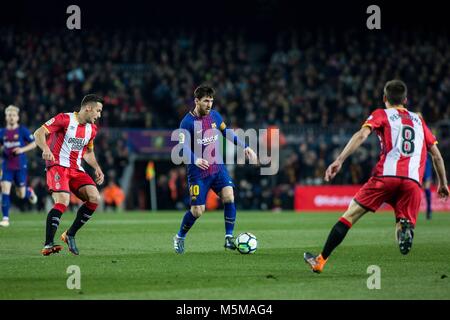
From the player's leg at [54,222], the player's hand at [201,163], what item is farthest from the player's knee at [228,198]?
the player's leg at [54,222]

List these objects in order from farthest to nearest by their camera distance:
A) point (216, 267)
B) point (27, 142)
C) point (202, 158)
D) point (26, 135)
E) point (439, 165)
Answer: point (27, 142), point (26, 135), point (202, 158), point (216, 267), point (439, 165)

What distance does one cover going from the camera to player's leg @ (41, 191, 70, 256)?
38.7ft

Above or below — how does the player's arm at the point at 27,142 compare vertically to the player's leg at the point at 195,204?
above

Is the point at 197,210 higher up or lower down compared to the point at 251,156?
lower down

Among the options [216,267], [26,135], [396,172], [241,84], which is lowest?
[216,267]

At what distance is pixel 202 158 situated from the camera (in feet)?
41.1

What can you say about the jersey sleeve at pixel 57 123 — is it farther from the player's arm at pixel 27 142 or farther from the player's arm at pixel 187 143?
the player's arm at pixel 27 142

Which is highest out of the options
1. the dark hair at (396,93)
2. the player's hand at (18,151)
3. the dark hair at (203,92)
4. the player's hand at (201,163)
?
the dark hair at (203,92)

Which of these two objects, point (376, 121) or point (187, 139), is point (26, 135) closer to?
point (187, 139)

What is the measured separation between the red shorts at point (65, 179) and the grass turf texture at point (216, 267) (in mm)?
989

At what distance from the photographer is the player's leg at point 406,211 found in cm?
944

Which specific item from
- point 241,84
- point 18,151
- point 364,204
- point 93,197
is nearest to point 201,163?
point 93,197

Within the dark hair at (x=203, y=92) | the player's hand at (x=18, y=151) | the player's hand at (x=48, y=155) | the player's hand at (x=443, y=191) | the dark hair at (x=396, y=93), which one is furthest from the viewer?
the player's hand at (x=18, y=151)

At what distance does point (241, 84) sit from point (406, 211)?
2626 centimetres
